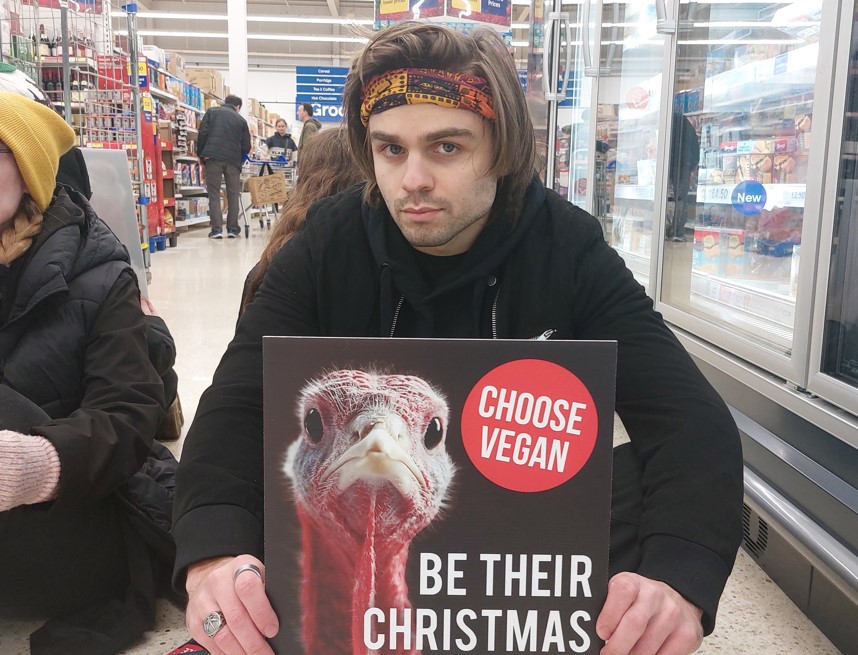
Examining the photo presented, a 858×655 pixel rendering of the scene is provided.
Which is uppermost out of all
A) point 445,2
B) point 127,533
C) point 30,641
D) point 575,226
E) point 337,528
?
point 445,2

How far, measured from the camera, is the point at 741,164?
228 cm

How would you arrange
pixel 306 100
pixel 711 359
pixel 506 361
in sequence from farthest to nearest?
pixel 306 100 → pixel 711 359 → pixel 506 361

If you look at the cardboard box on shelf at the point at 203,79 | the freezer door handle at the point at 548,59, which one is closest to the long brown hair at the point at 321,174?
the freezer door handle at the point at 548,59

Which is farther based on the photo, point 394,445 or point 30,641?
point 30,641

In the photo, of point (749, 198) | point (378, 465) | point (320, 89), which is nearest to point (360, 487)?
point (378, 465)

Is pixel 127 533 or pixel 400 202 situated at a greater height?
pixel 400 202

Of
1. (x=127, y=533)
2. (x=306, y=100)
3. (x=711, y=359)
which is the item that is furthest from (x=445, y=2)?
(x=306, y=100)

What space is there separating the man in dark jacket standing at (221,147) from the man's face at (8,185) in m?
7.86

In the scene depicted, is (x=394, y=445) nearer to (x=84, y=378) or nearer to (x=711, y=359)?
(x=84, y=378)

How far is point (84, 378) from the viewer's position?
1388 mm

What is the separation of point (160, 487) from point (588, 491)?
1078 millimetres

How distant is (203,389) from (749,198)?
6.84ft

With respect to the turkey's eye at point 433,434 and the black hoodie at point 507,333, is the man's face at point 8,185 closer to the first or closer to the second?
the black hoodie at point 507,333

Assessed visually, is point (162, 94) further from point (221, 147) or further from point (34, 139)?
point (34, 139)
